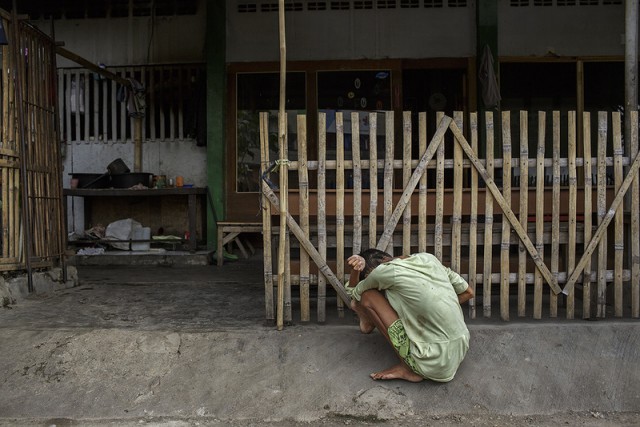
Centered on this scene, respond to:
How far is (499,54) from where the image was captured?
326 inches

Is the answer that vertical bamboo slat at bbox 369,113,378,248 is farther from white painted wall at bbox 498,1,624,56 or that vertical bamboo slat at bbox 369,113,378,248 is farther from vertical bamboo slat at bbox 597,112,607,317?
white painted wall at bbox 498,1,624,56

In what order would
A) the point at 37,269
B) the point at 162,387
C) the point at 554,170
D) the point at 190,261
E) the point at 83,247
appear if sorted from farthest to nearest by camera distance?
the point at 83,247 → the point at 190,261 → the point at 37,269 → the point at 554,170 → the point at 162,387

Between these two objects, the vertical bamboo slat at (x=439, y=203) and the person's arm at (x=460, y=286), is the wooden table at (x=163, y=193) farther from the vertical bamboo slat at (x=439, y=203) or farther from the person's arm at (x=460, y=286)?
the person's arm at (x=460, y=286)

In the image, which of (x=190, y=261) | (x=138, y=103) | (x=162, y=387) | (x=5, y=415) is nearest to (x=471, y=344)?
(x=162, y=387)

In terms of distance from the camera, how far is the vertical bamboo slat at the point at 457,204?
4.19 m

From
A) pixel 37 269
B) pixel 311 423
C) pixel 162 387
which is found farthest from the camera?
pixel 37 269

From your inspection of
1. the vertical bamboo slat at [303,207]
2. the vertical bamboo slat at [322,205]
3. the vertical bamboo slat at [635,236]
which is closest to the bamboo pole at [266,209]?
the vertical bamboo slat at [303,207]

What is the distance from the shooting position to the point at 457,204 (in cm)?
423

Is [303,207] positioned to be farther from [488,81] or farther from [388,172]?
[488,81]

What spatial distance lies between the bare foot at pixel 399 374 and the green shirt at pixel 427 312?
0.33 ft

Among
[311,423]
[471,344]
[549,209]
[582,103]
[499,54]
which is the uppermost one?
[499,54]

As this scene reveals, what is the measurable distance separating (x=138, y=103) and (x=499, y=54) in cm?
574

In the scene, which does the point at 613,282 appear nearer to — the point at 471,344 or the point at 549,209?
the point at 549,209

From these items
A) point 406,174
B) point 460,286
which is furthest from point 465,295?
point 406,174
